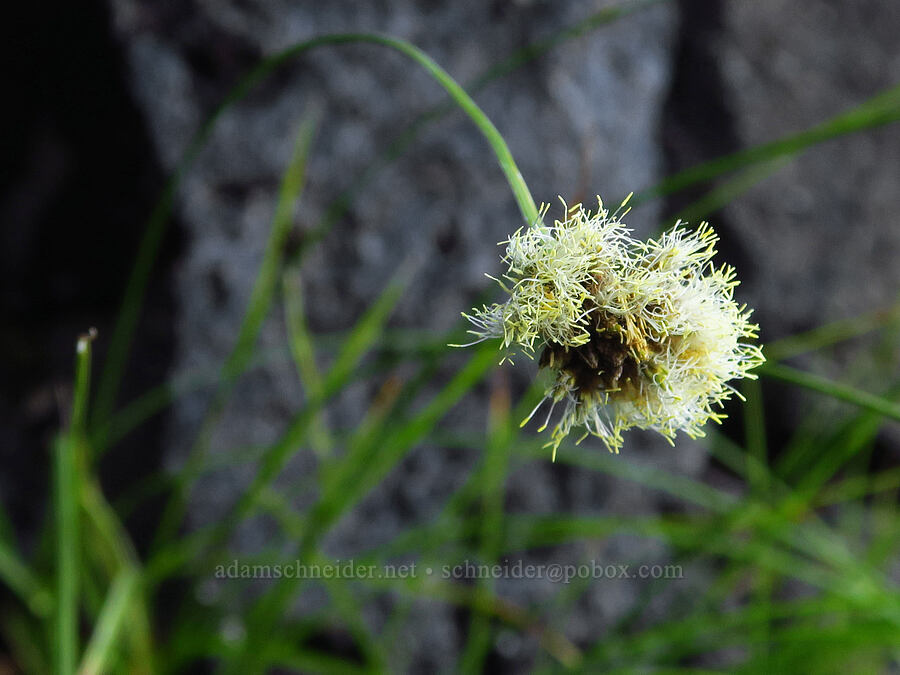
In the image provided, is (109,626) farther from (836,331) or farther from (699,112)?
(699,112)

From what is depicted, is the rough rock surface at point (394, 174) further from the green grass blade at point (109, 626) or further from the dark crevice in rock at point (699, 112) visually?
the green grass blade at point (109, 626)

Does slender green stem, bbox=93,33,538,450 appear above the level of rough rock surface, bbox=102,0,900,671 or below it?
below

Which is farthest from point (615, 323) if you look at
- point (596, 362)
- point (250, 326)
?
point (250, 326)

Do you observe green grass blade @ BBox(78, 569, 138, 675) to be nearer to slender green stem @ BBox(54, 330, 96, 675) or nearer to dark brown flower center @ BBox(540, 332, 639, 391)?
slender green stem @ BBox(54, 330, 96, 675)

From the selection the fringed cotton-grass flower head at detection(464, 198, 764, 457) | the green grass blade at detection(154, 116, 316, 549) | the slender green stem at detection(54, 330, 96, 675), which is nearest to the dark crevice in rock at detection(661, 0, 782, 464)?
the green grass blade at detection(154, 116, 316, 549)

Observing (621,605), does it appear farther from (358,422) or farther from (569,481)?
(358,422)

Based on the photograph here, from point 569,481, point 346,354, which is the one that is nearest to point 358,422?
point 346,354
